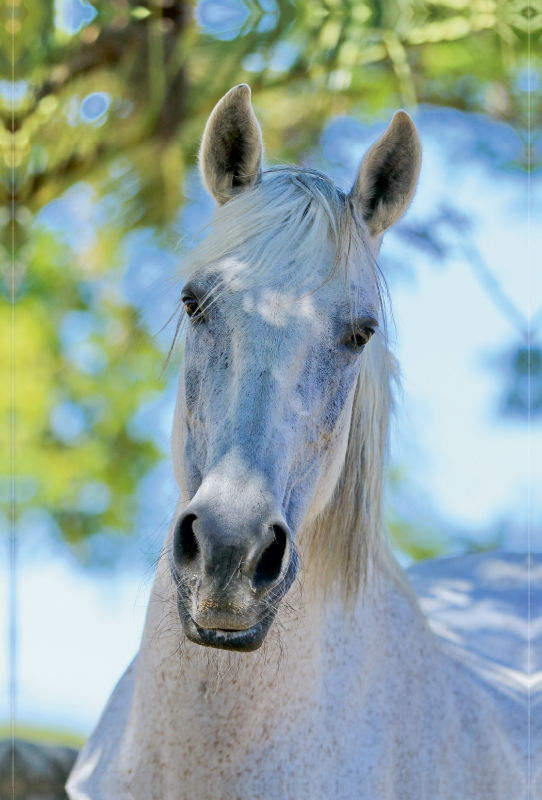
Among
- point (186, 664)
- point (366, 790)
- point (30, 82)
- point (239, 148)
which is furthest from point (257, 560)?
point (30, 82)

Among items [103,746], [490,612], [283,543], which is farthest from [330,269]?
[490,612]

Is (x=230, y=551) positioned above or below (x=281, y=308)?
below

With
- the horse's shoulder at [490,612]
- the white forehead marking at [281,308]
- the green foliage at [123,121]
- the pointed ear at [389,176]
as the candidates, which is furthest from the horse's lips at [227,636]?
the green foliage at [123,121]

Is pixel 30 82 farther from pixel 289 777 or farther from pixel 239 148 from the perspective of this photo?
pixel 289 777

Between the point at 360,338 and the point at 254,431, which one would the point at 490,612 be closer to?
the point at 360,338

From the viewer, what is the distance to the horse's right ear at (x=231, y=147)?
54.6 inches

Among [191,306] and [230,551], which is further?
[191,306]

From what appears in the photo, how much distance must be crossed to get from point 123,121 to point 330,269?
3.84m

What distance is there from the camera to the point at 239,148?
145 cm

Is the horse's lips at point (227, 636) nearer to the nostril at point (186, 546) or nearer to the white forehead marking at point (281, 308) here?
the nostril at point (186, 546)

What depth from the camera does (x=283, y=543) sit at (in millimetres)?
1022

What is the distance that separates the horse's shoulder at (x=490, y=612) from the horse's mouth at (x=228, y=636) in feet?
3.46

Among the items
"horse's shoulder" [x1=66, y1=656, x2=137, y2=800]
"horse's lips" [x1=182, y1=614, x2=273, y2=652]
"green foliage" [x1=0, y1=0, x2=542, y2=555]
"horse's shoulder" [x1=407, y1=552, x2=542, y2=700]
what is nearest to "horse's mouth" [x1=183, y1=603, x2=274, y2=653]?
"horse's lips" [x1=182, y1=614, x2=273, y2=652]

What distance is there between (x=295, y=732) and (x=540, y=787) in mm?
1008
